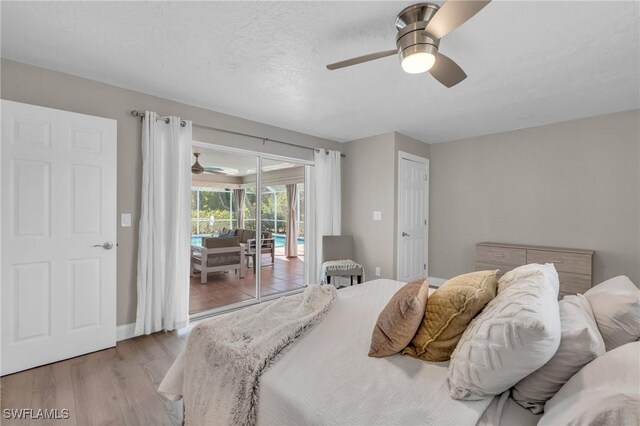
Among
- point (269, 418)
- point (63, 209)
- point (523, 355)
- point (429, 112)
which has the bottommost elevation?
point (269, 418)

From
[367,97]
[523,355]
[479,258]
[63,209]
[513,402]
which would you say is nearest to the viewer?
[523,355]

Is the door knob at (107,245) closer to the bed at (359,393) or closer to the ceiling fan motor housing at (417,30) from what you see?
the bed at (359,393)

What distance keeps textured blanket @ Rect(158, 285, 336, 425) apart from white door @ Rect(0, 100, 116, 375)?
147cm

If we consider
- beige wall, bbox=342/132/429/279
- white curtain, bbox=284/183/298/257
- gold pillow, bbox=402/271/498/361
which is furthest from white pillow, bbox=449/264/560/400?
white curtain, bbox=284/183/298/257

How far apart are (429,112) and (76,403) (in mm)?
4160

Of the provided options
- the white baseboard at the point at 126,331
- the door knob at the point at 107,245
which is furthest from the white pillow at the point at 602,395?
the white baseboard at the point at 126,331

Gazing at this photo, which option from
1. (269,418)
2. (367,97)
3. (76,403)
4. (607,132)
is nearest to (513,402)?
(269,418)

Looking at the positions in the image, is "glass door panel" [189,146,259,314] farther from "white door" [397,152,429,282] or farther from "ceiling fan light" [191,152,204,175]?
"white door" [397,152,429,282]

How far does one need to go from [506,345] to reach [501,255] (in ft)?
11.2

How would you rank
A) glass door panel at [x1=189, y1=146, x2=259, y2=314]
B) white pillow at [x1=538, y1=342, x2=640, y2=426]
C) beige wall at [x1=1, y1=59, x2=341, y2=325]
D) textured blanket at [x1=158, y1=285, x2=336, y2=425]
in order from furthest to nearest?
glass door panel at [x1=189, y1=146, x2=259, y2=314] → beige wall at [x1=1, y1=59, x2=341, y2=325] → textured blanket at [x1=158, y1=285, x2=336, y2=425] → white pillow at [x1=538, y1=342, x2=640, y2=426]

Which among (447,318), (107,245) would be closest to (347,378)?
(447,318)

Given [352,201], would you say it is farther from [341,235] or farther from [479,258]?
[479,258]

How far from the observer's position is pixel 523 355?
96 cm

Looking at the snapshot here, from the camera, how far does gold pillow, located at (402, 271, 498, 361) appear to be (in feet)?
4.30
